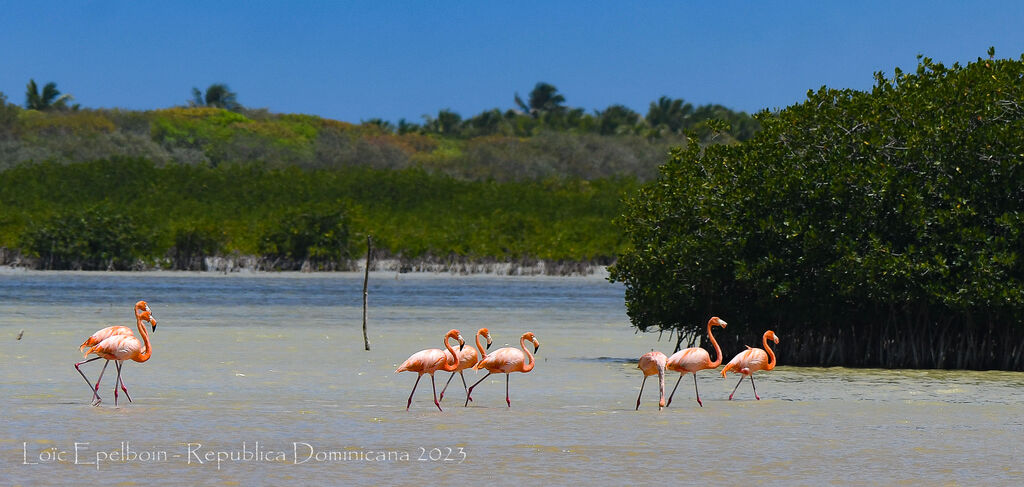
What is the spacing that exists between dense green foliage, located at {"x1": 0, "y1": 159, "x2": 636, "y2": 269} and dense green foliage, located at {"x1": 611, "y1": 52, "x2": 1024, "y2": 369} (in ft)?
85.3

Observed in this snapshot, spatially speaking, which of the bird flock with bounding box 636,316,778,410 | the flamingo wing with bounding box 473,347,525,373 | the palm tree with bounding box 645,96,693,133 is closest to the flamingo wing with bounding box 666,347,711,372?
the bird flock with bounding box 636,316,778,410

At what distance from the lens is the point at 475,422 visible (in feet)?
47.6

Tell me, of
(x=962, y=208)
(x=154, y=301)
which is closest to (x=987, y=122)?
(x=962, y=208)

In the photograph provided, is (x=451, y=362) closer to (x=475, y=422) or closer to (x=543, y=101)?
(x=475, y=422)

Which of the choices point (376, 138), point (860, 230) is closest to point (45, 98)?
point (376, 138)

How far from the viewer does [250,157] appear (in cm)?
14188

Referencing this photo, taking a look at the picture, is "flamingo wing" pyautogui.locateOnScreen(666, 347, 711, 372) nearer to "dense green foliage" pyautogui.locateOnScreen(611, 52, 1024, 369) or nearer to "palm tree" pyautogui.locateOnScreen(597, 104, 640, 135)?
"dense green foliage" pyautogui.locateOnScreen(611, 52, 1024, 369)

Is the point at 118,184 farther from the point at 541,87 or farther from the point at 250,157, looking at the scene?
the point at 541,87

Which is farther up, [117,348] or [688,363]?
[688,363]

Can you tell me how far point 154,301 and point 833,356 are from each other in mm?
26685

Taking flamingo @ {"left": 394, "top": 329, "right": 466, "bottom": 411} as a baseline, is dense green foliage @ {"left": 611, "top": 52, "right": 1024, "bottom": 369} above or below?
above

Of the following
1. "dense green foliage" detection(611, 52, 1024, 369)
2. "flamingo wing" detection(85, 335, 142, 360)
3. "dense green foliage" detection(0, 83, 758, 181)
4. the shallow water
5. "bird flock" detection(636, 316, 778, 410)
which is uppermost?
"dense green foliage" detection(0, 83, 758, 181)

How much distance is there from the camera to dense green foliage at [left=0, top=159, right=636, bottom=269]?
2704 inches

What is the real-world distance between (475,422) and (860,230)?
7983 mm
